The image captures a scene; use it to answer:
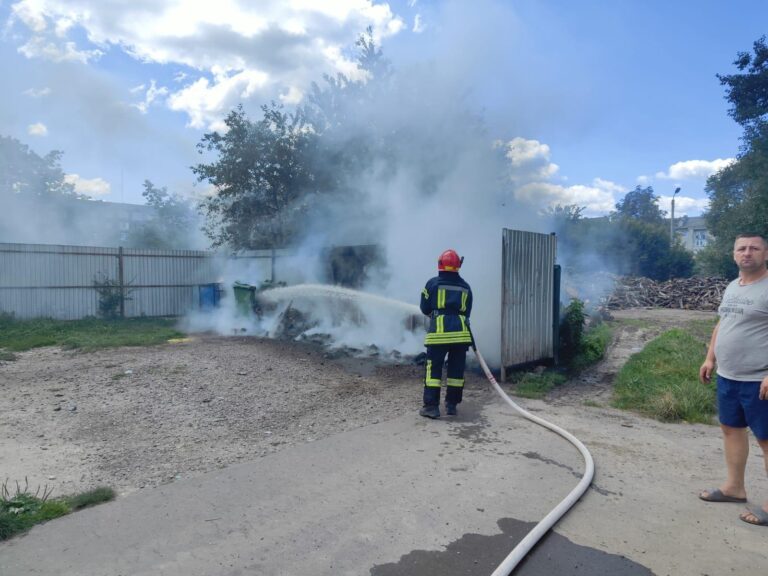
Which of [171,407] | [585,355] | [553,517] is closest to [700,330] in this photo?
[585,355]

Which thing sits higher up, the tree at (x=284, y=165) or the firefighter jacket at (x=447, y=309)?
the tree at (x=284, y=165)

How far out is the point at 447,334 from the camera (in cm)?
506

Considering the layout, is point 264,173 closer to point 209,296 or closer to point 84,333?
point 209,296

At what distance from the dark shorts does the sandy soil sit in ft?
6.15

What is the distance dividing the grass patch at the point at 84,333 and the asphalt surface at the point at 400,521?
7.23 metres

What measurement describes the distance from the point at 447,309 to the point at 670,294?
21.1 meters

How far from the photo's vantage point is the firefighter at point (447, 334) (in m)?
4.98

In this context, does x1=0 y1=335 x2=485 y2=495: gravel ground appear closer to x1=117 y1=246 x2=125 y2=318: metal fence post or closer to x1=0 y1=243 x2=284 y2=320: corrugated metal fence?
x1=0 y1=243 x2=284 y2=320: corrugated metal fence

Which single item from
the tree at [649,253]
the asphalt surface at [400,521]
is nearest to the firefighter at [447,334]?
the asphalt surface at [400,521]

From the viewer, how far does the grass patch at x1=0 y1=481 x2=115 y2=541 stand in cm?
277

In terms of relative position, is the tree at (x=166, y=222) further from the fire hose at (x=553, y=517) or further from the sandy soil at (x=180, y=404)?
the fire hose at (x=553, y=517)

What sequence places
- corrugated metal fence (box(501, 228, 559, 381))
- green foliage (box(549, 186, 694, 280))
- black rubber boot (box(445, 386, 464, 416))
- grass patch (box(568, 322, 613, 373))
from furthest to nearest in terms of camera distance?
green foliage (box(549, 186, 694, 280)) < grass patch (box(568, 322, 613, 373)) < corrugated metal fence (box(501, 228, 559, 381)) < black rubber boot (box(445, 386, 464, 416))

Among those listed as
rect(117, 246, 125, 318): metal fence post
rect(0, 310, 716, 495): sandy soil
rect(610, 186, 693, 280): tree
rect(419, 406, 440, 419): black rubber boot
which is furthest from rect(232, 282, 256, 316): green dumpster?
rect(610, 186, 693, 280): tree

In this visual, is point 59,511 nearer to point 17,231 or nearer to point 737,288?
point 737,288
